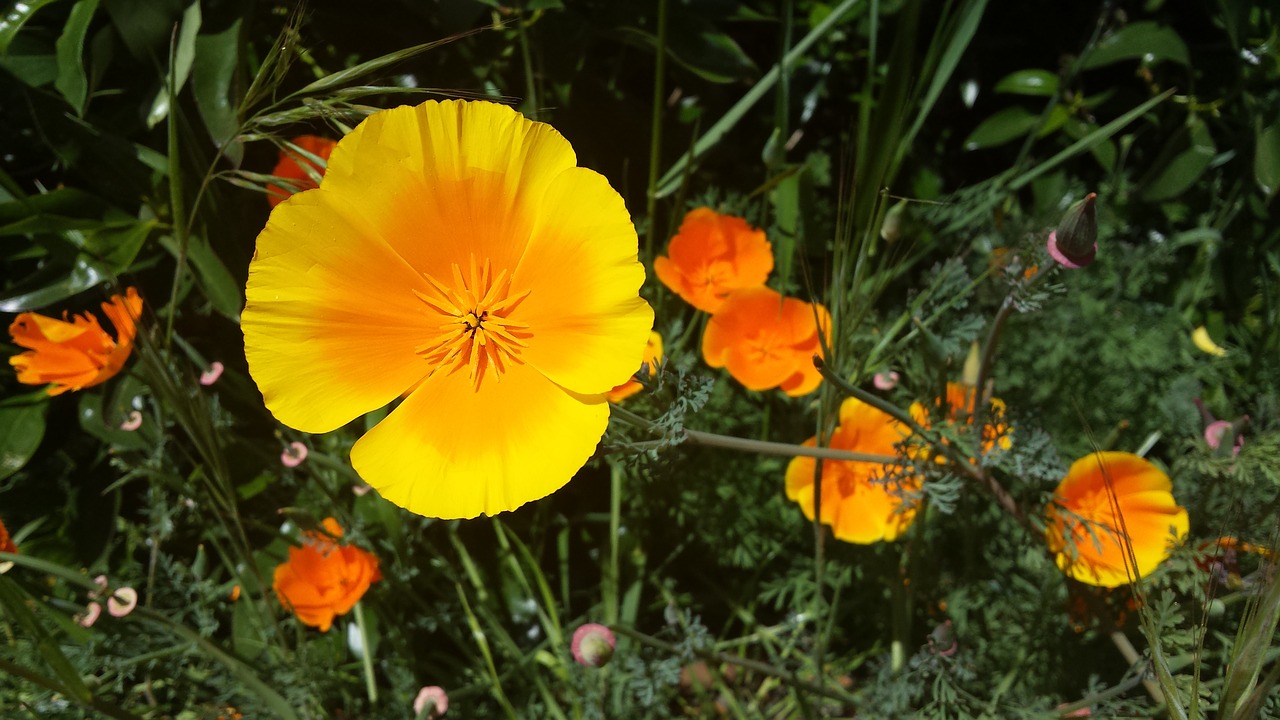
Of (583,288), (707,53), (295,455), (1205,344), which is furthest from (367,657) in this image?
(1205,344)

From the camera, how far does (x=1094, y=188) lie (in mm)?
1739

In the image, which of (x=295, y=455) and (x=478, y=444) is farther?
(x=295, y=455)

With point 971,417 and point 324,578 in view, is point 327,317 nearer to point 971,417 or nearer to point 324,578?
point 324,578

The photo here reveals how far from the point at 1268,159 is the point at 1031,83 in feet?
1.27

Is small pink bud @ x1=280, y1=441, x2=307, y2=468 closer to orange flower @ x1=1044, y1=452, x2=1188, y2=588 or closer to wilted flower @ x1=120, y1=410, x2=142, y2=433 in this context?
wilted flower @ x1=120, y1=410, x2=142, y2=433

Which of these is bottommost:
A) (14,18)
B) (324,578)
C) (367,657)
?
(367,657)

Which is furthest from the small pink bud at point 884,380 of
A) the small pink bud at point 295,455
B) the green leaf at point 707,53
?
the small pink bud at point 295,455

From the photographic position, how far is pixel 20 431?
1.32m

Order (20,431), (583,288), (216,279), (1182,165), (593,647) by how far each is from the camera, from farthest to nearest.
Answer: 1. (1182,165)
2. (20,431)
3. (216,279)
4. (593,647)
5. (583,288)

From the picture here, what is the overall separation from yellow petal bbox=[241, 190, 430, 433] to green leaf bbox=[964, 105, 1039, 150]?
1136 millimetres

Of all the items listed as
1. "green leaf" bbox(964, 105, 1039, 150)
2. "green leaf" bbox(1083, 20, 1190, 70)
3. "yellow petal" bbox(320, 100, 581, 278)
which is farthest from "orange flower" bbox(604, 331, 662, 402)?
"green leaf" bbox(1083, 20, 1190, 70)

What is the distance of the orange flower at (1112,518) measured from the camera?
1.05m

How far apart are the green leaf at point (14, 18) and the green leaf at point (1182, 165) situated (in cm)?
172

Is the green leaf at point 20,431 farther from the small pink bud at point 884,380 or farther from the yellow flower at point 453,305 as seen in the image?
the small pink bud at point 884,380
